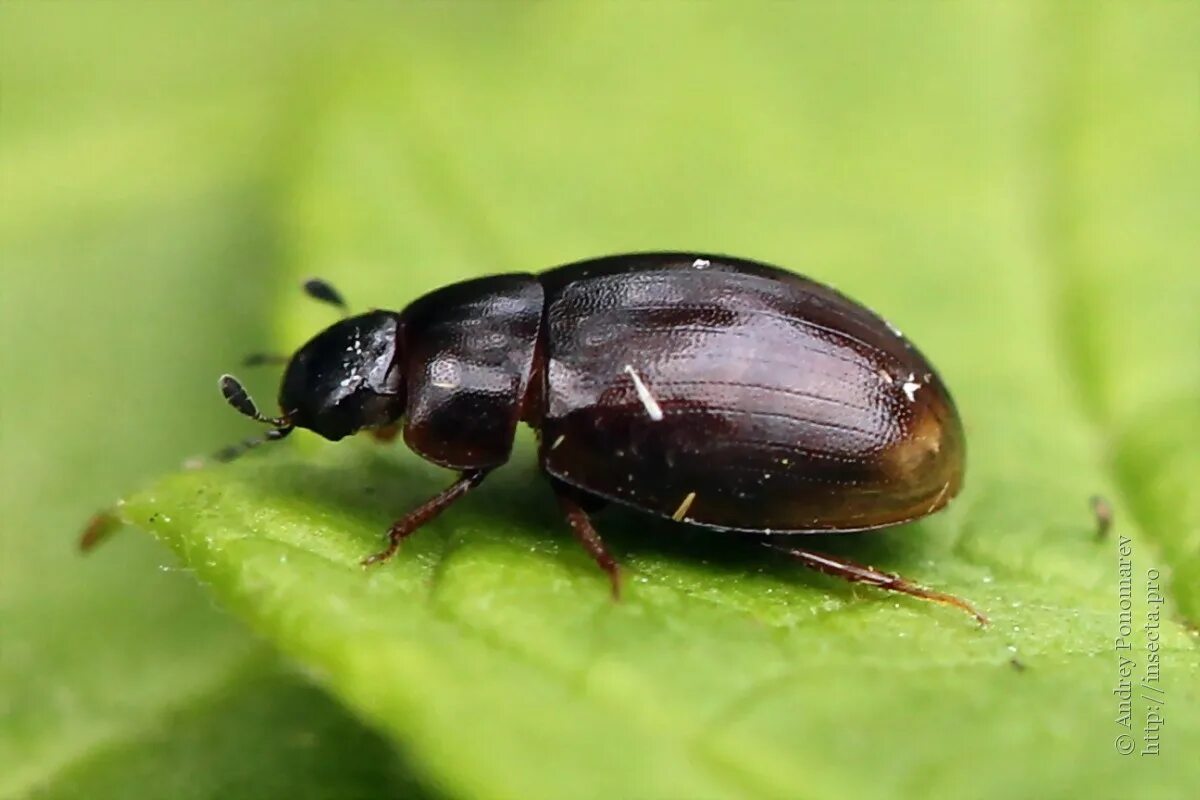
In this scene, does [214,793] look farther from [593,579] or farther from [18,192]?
Answer: [18,192]

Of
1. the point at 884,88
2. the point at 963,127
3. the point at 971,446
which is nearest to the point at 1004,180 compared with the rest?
the point at 963,127

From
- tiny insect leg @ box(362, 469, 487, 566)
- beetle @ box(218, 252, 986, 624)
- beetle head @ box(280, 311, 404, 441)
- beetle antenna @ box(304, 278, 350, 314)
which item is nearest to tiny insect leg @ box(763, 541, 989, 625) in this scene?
beetle @ box(218, 252, 986, 624)

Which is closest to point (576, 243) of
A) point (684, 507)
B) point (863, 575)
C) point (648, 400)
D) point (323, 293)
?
point (323, 293)

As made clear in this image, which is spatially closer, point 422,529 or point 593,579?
point 593,579

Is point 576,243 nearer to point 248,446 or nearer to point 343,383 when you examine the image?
point 343,383

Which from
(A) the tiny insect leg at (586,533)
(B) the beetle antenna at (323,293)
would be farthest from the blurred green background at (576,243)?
(A) the tiny insect leg at (586,533)

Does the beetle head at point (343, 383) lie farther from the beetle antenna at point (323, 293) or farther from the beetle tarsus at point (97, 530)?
the beetle tarsus at point (97, 530)
